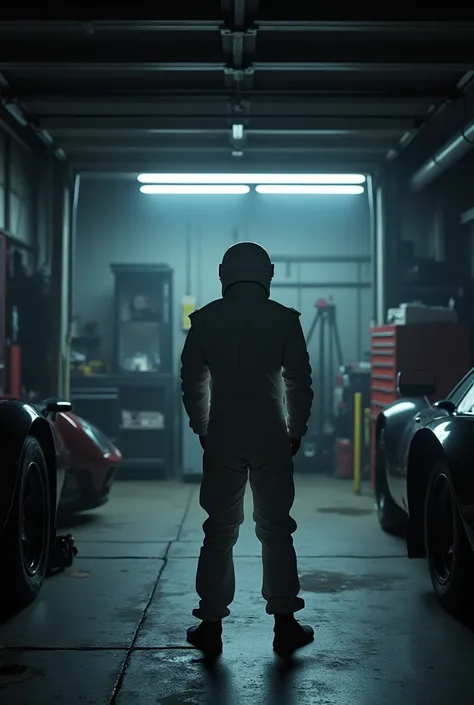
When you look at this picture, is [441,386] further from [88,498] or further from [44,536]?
[44,536]

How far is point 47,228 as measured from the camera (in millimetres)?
10555

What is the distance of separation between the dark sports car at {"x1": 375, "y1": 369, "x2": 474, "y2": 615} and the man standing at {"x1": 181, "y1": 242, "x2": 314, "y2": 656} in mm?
682

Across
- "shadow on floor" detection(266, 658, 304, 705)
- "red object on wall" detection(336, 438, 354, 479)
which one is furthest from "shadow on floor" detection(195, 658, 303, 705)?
"red object on wall" detection(336, 438, 354, 479)

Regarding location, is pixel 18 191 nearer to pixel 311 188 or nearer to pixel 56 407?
pixel 311 188

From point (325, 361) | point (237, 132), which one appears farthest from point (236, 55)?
point (325, 361)

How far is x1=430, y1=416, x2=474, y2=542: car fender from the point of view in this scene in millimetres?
3672

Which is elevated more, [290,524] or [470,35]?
[470,35]

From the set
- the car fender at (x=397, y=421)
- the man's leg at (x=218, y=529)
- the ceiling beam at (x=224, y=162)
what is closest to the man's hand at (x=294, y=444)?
the man's leg at (x=218, y=529)

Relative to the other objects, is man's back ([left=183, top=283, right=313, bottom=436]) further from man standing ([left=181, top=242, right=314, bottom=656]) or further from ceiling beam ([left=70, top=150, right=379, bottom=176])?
ceiling beam ([left=70, top=150, right=379, bottom=176])

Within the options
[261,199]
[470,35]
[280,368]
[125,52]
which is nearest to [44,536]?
[280,368]

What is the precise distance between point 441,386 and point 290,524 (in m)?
5.06

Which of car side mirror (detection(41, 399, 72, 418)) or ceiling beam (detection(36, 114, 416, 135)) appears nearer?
car side mirror (detection(41, 399, 72, 418))

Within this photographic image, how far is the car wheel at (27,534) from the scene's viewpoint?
4059mm

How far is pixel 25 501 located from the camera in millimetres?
4406
